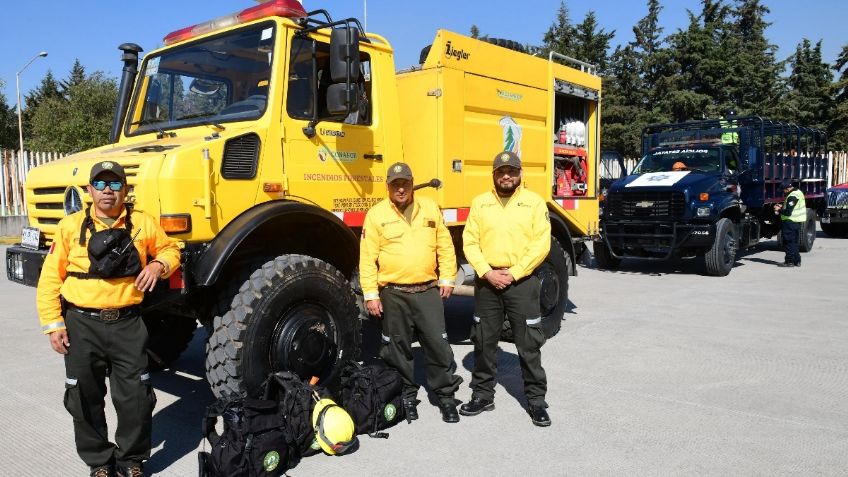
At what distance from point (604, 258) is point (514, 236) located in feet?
26.8

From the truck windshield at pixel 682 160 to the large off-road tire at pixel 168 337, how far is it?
9.16m

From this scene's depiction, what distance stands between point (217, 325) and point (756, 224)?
11573 mm

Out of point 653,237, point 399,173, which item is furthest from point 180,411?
point 653,237

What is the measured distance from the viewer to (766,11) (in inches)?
1965

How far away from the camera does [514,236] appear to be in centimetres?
439

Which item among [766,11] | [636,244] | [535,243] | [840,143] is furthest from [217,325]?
[766,11]

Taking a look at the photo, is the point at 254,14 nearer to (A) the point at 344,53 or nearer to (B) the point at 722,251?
(A) the point at 344,53

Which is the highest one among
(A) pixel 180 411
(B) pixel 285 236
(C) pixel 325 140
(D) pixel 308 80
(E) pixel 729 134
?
(E) pixel 729 134

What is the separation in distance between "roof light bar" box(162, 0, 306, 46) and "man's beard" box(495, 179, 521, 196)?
1.82m

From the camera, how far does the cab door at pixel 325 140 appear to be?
4512mm

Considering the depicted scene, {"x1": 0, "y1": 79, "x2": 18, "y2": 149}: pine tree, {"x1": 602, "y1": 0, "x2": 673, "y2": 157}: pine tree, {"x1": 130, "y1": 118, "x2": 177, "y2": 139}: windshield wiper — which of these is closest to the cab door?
{"x1": 130, "y1": 118, "x2": 177, "y2": 139}: windshield wiper

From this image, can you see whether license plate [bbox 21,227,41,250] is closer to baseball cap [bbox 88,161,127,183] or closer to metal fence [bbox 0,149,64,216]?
baseball cap [bbox 88,161,127,183]

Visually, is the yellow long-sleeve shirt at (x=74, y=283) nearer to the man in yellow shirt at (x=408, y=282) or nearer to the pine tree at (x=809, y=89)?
the man in yellow shirt at (x=408, y=282)

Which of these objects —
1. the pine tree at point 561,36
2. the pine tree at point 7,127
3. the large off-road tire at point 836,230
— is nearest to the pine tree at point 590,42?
the pine tree at point 561,36
